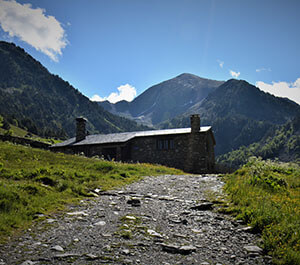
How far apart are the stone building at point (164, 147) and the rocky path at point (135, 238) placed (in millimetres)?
23311

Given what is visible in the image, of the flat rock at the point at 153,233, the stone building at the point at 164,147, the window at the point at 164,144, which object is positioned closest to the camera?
the flat rock at the point at 153,233

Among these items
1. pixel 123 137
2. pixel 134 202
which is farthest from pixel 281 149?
pixel 134 202

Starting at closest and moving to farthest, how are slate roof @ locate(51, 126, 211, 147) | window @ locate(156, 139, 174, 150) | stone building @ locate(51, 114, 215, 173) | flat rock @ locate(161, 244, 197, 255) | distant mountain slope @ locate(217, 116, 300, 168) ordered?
flat rock @ locate(161, 244, 197, 255)
stone building @ locate(51, 114, 215, 173)
window @ locate(156, 139, 174, 150)
slate roof @ locate(51, 126, 211, 147)
distant mountain slope @ locate(217, 116, 300, 168)

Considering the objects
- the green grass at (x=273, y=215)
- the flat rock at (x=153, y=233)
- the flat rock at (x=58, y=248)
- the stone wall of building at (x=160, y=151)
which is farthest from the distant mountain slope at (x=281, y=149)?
the flat rock at (x=58, y=248)

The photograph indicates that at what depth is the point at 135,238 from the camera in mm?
5469

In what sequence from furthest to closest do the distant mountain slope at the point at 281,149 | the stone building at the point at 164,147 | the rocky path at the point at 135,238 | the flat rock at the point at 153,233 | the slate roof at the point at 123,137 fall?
1. the distant mountain slope at the point at 281,149
2. the slate roof at the point at 123,137
3. the stone building at the point at 164,147
4. the flat rock at the point at 153,233
5. the rocky path at the point at 135,238

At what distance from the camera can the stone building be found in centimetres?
3130

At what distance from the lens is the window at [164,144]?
1292 inches

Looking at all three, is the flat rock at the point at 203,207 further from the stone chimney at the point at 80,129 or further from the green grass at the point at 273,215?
the stone chimney at the point at 80,129

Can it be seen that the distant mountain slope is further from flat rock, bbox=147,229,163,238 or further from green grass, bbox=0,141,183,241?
flat rock, bbox=147,229,163,238

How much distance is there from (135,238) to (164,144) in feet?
91.3

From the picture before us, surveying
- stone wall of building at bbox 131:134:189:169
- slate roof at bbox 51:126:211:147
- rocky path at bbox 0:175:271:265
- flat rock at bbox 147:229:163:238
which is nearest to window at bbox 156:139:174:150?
stone wall of building at bbox 131:134:189:169

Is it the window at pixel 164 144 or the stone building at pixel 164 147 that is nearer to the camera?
the stone building at pixel 164 147

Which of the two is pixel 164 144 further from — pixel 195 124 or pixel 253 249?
pixel 253 249
